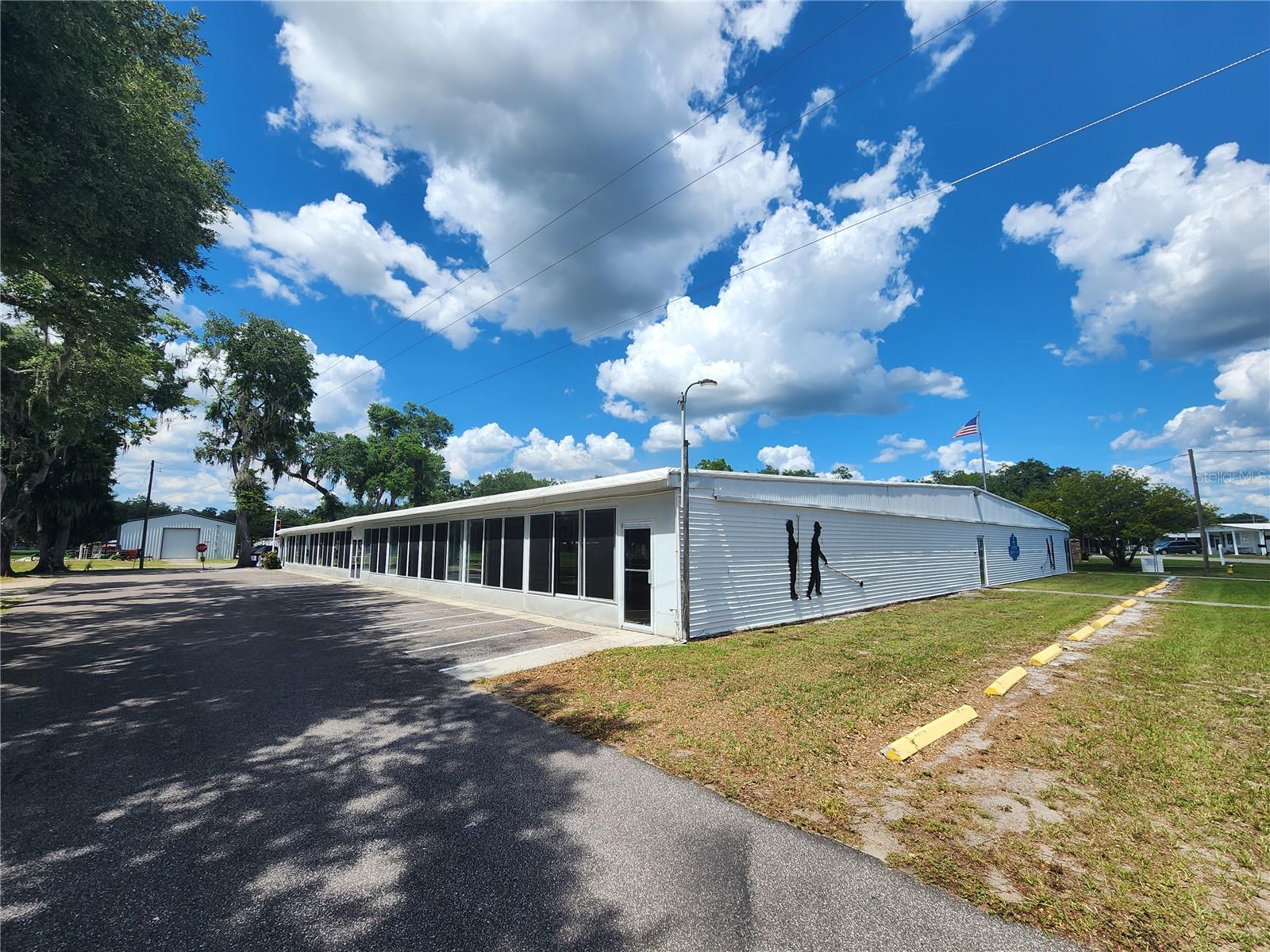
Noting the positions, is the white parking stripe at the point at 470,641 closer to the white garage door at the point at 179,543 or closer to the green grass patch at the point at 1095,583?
the green grass patch at the point at 1095,583

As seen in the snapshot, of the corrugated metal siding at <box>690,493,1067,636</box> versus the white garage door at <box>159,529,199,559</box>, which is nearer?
the corrugated metal siding at <box>690,493,1067,636</box>

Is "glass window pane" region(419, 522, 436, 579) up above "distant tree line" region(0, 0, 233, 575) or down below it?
below

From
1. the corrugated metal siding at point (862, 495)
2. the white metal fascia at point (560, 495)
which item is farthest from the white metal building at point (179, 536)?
the corrugated metal siding at point (862, 495)

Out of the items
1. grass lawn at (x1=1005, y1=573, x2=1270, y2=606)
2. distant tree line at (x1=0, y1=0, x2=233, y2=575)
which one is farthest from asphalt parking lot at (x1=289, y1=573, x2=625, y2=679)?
grass lawn at (x1=1005, y1=573, x2=1270, y2=606)

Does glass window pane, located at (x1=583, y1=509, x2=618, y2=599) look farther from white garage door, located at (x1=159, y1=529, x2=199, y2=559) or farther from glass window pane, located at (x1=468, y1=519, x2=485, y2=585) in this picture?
white garage door, located at (x1=159, y1=529, x2=199, y2=559)

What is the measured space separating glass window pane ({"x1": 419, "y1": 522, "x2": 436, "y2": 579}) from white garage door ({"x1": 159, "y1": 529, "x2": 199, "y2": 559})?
4992 centimetres

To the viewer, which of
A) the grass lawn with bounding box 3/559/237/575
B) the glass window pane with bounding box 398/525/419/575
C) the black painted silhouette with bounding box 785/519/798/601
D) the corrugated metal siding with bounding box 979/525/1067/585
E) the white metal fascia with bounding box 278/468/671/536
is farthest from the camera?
the grass lawn with bounding box 3/559/237/575

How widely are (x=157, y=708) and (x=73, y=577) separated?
29964mm

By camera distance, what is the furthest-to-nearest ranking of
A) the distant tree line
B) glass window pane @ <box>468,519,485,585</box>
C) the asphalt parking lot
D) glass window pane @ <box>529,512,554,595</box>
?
glass window pane @ <box>468,519,485,585</box> → glass window pane @ <box>529,512,554,595</box> → the asphalt parking lot → the distant tree line

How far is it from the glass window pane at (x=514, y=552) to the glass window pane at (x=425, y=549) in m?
5.42

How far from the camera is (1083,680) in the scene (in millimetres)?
6586

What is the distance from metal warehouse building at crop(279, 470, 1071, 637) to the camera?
9609mm

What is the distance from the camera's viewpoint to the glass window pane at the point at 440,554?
17109 mm

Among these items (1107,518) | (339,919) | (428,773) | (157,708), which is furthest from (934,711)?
(1107,518)
